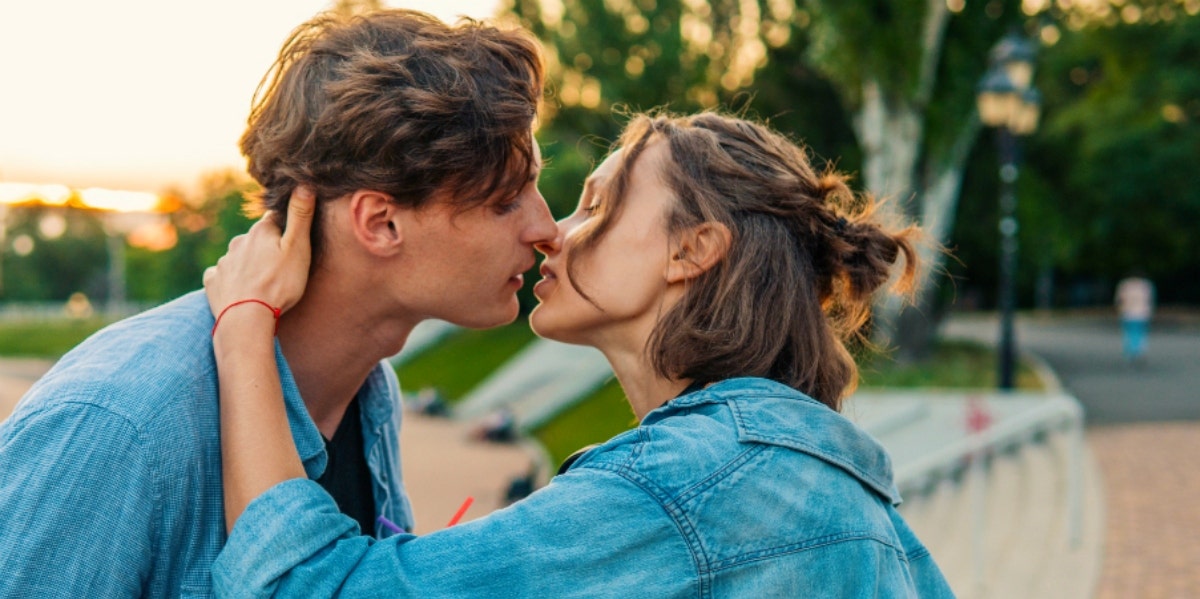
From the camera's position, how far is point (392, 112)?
1.95 metres

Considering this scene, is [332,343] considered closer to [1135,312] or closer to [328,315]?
[328,315]

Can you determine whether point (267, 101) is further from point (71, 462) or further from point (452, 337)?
point (452, 337)

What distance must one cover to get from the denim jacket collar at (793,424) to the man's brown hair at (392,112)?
0.62m

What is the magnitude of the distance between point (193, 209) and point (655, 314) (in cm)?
7255

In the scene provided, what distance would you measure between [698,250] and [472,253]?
19.3 inches

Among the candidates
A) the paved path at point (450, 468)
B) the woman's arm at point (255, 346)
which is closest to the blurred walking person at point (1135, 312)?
the paved path at point (450, 468)

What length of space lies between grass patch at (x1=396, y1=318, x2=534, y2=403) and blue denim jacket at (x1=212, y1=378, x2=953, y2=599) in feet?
82.0

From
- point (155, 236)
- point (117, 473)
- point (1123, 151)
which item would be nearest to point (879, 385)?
point (117, 473)

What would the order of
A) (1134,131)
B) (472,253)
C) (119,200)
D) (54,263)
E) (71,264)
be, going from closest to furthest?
(472,253), (119,200), (1134,131), (71,264), (54,263)

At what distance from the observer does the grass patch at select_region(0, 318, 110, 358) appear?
2169 inches

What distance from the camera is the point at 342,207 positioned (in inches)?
81.3

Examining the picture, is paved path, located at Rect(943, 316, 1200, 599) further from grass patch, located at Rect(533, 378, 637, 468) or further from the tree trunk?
grass patch, located at Rect(533, 378, 637, 468)

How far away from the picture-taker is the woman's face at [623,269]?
2086mm

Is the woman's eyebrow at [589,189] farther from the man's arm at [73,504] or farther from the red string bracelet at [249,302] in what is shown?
the man's arm at [73,504]
